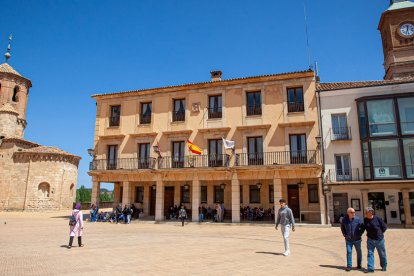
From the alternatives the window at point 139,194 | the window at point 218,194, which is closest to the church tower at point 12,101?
the window at point 139,194

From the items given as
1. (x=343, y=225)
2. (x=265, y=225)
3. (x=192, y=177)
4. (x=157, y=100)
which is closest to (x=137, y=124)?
(x=157, y=100)

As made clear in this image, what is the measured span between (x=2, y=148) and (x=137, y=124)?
90.2 feet

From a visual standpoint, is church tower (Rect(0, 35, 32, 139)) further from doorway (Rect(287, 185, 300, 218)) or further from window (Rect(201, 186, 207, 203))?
doorway (Rect(287, 185, 300, 218))

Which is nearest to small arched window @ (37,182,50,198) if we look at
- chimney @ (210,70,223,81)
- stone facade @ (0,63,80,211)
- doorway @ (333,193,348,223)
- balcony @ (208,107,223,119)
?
stone facade @ (0,63,80,211)

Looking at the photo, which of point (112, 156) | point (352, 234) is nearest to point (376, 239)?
point (352, 234)

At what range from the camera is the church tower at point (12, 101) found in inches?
1822

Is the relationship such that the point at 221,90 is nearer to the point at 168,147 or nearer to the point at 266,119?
the point at 266,119

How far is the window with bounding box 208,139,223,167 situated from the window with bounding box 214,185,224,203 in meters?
3.05

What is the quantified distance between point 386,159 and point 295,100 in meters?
7.38

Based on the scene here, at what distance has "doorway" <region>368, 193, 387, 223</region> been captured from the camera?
873 inches

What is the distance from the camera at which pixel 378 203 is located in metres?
22.4

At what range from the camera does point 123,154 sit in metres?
26.7

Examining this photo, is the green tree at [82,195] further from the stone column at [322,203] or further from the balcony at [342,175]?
the balcony at [342,175]

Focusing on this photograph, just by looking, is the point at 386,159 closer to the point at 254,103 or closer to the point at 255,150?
the point at 255,150
